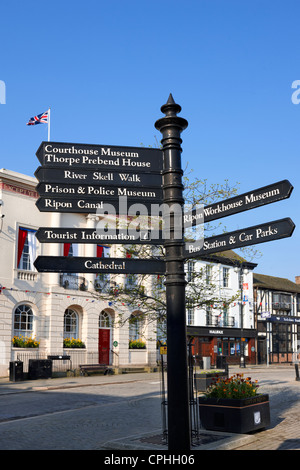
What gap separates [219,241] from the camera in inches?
241

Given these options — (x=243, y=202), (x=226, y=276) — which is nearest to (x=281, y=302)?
(x=226, y=276)

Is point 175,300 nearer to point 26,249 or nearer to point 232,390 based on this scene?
point 232,390

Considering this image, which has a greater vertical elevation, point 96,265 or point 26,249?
point 26,249

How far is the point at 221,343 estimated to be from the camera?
45.2 meters

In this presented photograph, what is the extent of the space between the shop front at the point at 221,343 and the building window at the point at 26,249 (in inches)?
687

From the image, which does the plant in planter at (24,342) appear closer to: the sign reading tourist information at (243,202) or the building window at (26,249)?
the building window at (26,249)

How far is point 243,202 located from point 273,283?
50195mm

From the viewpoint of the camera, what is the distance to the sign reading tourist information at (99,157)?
6.25m

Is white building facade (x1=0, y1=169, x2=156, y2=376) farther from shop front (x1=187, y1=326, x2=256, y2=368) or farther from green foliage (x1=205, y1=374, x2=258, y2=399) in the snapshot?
green foliage (x1=205, y1=374, x2=258, y2=399)

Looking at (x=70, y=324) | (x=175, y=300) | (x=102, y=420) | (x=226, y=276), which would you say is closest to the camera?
(x=175, y=300)

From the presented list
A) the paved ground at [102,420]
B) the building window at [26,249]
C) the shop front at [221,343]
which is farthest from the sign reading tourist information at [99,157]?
the shop front at [221,343]

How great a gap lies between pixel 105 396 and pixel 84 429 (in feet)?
24.3
